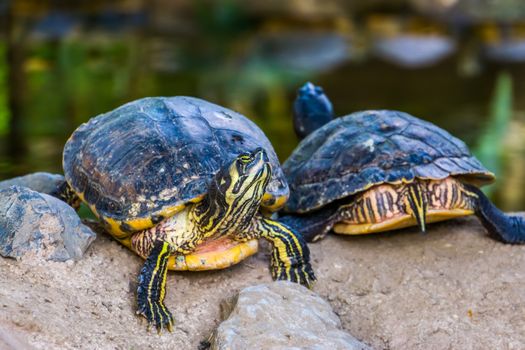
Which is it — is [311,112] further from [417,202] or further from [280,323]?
[280,323]

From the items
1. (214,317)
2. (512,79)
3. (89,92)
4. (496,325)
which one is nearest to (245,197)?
(214,317)

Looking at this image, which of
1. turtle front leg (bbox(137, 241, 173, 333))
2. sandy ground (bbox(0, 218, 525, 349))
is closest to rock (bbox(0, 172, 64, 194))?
sandy ground (bbox(0, 218, 525, 349))

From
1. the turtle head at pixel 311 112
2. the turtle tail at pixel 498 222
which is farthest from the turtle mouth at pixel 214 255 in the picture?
the turtle head at pixel 311 112

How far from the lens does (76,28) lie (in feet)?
68.5

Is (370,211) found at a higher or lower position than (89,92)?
higher

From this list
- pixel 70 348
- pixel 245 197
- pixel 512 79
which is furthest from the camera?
pixel 512 79

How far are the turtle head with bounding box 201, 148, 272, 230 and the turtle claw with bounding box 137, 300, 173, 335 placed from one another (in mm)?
565

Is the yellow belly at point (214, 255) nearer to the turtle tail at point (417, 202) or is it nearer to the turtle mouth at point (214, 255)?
the turtle mouth at point (214, 255)

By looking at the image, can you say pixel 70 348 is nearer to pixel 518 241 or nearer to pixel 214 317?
pixel 214 317

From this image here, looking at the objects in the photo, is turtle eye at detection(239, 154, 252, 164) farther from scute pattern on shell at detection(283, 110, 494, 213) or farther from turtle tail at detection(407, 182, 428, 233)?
turtle tail at detection(407, 182, 428, 233)

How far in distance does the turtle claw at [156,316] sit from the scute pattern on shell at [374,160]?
1515 mm

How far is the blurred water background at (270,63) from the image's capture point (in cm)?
1190

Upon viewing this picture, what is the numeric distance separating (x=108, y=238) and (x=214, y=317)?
950 millimetres

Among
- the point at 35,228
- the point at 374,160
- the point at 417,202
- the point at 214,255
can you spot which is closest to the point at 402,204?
the point at 417,202
